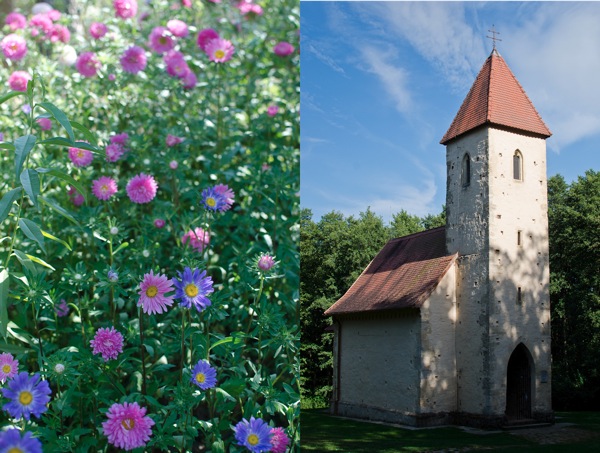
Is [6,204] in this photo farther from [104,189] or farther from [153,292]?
[104,189]

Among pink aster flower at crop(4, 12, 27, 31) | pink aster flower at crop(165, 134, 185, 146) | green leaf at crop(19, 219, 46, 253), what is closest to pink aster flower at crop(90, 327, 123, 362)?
green leaf at crop(19, 219, 46, 253)

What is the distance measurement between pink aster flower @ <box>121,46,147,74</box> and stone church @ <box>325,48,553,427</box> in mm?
2034

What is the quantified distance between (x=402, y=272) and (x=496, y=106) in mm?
1424

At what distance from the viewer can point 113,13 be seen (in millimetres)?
3381

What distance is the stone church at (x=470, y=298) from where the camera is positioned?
401 cm

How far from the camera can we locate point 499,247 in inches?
163

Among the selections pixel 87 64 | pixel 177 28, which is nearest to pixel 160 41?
pixel 177 28

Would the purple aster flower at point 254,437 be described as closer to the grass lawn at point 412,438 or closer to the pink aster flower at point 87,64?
the pink aster flower at point 87,64

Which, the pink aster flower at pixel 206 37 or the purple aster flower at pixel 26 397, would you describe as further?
the pink aster flower at pixel 206 37

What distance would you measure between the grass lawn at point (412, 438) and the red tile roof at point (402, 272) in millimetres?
783

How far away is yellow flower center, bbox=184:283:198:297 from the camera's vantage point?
1970 mm

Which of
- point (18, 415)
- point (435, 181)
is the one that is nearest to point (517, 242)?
point (435, 181)

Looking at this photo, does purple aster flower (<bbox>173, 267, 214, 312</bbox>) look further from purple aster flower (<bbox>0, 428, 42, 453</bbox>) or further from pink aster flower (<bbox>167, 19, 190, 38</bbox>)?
pink aster flower (<bbox>167, 19, 190, 38</bbox>)

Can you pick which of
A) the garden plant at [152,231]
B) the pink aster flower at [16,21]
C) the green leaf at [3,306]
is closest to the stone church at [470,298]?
the garden plant at [152,231]
